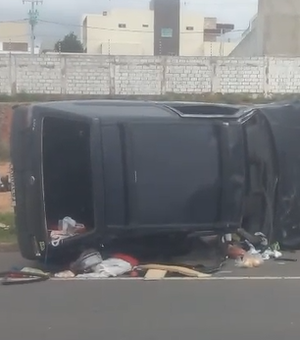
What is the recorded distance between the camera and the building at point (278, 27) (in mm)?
45188

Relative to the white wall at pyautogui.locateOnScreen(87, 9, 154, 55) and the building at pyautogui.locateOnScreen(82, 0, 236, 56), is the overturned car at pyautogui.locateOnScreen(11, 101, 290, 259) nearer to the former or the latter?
the building at pyautogui.locateOnScreen(82, 0, 236, 56)

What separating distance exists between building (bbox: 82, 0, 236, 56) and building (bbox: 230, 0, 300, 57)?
99.2 feet

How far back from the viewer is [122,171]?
379 inches

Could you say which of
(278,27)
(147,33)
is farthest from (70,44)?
(278,27)

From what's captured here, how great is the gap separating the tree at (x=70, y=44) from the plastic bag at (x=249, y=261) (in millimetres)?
68321

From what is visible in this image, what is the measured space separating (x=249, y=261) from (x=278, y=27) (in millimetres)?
36918

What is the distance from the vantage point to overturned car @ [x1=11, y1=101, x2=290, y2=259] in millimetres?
9625

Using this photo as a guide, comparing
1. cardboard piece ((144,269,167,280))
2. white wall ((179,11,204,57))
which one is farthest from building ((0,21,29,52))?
cardboard piece ((144,269,167,280))

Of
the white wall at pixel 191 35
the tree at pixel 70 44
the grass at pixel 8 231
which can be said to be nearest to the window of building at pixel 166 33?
the white wall at pixel 191 35

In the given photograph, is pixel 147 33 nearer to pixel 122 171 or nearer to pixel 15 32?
pixel 15 32
